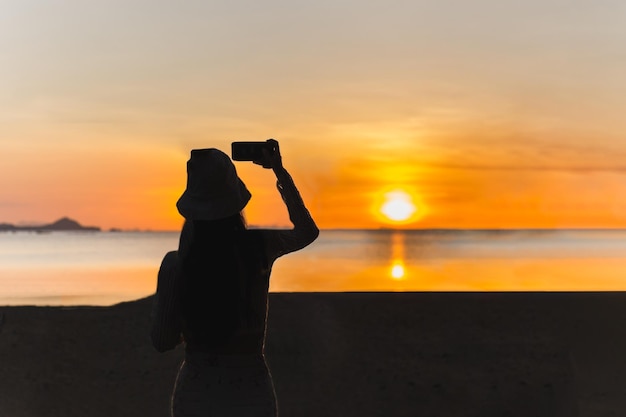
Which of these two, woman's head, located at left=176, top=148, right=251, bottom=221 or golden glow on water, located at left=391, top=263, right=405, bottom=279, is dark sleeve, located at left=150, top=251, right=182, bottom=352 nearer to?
woman's head, located at left=176, top=148, right=251, bottom=221

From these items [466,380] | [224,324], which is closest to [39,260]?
[466,380]

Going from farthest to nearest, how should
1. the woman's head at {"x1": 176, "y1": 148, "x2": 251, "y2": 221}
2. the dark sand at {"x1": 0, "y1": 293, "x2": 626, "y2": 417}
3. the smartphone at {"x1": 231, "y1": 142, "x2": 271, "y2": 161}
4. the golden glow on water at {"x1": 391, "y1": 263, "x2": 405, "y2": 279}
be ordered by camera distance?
the golden glow on water at {"x1": 391, "y1": 263, "x2": 405, "y2": 279} → the dark sand at {"x1": 0, "y1": 293, "x2": 626, "y2": 417} → the smartphone at {"x1": 231, "y1": 142, "x2": 271, "y2": 161} → the woman's head at {"x1": 176, "y1": 148, "x2": 251, "y2": 221}

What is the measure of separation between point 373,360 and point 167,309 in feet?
36.4

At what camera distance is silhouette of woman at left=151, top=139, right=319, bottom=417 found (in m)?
3.26

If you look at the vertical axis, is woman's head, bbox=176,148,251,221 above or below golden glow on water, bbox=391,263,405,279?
below

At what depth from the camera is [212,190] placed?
3.22 m

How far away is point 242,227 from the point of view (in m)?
3.30

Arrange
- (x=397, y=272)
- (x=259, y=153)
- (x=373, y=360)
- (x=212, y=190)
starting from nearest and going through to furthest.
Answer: (x=212, y=190) → (x=259, y=153) → (x=373, y=360) → (x=397, y=272)

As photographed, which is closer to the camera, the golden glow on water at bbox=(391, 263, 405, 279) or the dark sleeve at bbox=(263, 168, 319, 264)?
the dark sleeve at bbox=(263, 168, 319, 264)

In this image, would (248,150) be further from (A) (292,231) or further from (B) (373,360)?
(B) (373,360)

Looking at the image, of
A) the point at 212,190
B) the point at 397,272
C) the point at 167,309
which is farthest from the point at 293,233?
the point at 397,272

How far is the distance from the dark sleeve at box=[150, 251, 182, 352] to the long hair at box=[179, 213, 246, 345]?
0.03m

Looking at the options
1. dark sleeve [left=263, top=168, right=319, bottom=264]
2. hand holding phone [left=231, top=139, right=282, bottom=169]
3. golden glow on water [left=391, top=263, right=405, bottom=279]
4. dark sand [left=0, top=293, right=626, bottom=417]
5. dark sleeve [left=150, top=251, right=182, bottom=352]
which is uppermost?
golden glow on water [left=391, top=263, right=405, bottom=279]

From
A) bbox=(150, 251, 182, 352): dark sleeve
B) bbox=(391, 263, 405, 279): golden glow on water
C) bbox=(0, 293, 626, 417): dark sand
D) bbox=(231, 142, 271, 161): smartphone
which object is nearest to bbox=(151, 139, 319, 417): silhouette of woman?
bbox=(150, 251, 182, 352): dark sleeve
